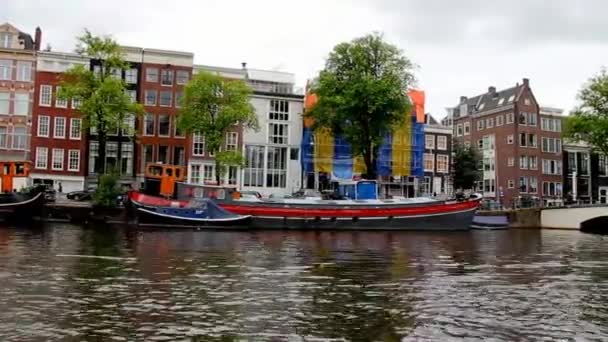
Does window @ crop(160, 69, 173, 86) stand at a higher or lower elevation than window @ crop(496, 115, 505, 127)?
higher

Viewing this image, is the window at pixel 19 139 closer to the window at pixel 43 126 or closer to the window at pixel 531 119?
the window at pixel 43 126

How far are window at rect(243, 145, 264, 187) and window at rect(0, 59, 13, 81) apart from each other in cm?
2995

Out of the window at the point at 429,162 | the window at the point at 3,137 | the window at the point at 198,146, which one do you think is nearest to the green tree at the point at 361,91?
the window at the point at 198,146

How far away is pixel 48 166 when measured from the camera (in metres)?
75.9

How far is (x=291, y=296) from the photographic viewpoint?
52.2ft

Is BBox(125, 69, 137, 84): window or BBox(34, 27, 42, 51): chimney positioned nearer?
BBox(125, 69, 137, 84): window

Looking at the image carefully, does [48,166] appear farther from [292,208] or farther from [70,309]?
[70,309]

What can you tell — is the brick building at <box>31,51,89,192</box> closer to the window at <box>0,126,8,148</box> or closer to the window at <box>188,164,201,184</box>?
the window at <box>0,126,8,148</box>

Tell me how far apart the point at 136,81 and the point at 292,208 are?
1431 inches

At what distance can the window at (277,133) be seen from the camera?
281 ft

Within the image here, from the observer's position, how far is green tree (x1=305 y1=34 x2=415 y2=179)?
6850cm

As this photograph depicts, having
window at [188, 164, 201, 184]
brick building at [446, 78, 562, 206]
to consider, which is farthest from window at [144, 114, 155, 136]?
brick building at [446, 78, 562, 206]

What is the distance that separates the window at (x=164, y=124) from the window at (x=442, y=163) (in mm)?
40256

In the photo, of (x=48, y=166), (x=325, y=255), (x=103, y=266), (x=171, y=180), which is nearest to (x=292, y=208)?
(x=171, y=180)
